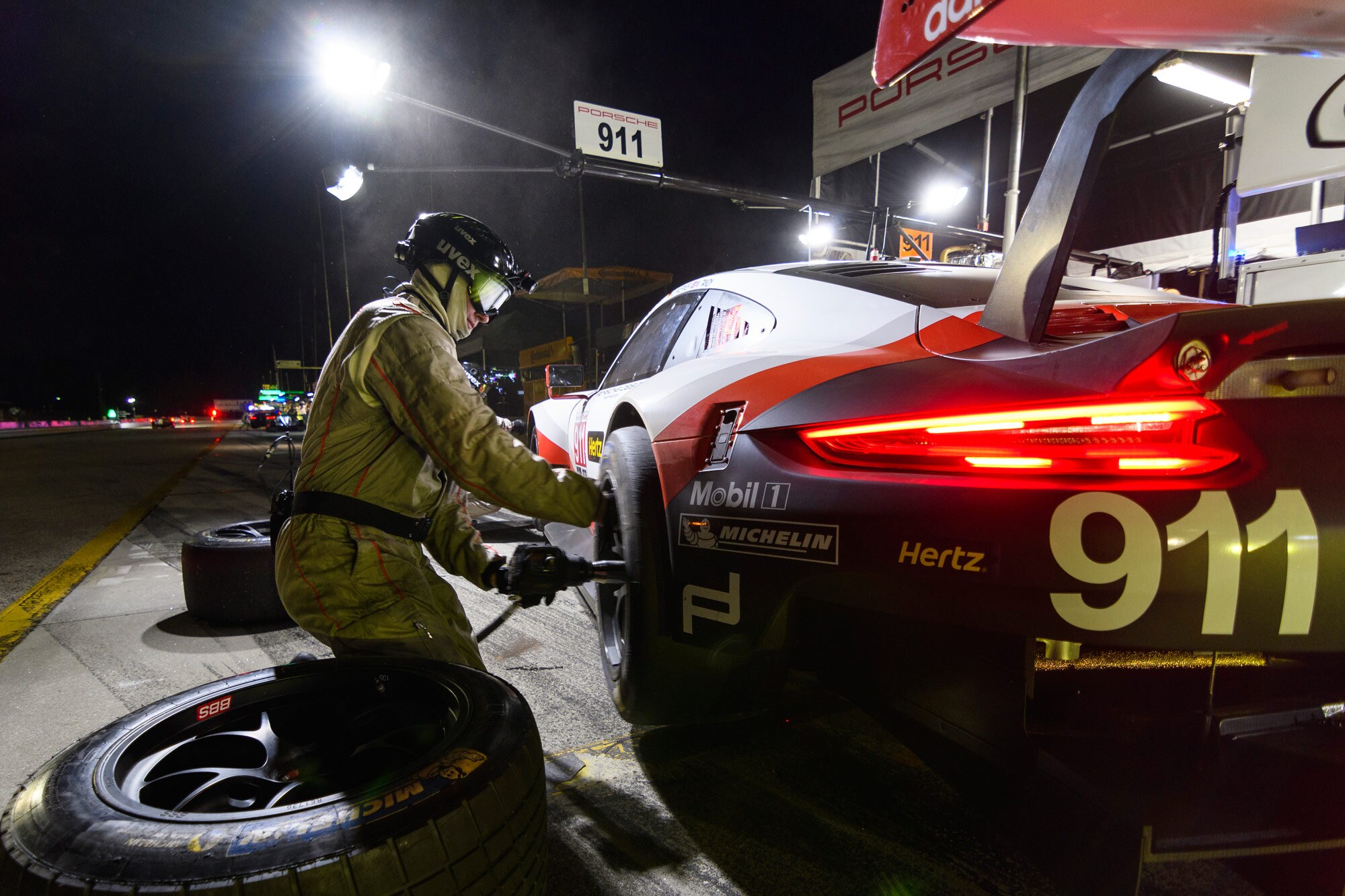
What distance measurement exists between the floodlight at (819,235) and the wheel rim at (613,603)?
8.20 m

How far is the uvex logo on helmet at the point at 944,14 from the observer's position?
1608mm

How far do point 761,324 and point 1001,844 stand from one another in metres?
1.53

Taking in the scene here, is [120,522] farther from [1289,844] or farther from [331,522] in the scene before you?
[1289,844]

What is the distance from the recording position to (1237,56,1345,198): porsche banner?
4129 mm

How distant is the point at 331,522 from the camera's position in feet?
5.97

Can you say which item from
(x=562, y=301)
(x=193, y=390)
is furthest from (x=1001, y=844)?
(x=193, y=390)

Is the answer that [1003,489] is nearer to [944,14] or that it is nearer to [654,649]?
[654,649]

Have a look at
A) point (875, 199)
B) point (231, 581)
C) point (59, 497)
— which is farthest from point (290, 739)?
point (875, 199)

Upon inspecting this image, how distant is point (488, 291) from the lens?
2.20 meters

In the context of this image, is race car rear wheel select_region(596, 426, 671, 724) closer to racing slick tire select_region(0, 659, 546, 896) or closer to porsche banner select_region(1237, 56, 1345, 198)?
racing slick tire select_region(0, 659, 546, 896)

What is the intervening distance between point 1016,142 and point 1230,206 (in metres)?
1.72

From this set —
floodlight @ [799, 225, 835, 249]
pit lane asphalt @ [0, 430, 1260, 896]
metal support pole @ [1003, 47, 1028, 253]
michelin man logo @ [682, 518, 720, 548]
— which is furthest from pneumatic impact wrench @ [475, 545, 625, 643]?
floodlight @ [799, 225, 835, 249]

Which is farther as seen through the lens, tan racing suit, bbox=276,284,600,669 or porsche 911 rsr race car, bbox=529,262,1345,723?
tan racing suit, bbox=276,284,600,669

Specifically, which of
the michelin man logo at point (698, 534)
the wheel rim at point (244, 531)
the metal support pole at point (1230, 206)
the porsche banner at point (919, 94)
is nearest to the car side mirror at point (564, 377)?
the wheel rim at point (244, 531)
